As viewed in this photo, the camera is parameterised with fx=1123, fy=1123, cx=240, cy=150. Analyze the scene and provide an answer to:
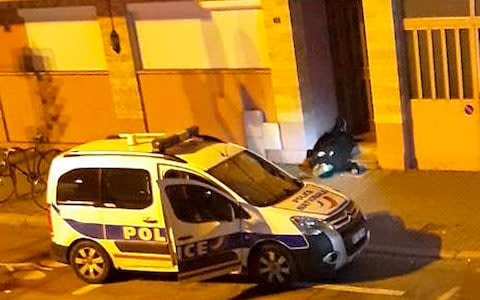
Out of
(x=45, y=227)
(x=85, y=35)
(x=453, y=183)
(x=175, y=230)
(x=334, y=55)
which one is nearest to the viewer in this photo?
(x=175, y=230)

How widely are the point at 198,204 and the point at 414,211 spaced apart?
3809 mm

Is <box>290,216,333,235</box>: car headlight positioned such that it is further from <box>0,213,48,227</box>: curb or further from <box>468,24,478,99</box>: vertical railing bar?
<box>0,213,48,227</box>: curb

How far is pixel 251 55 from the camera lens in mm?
19844

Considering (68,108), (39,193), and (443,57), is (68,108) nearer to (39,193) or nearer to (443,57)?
(39,193)

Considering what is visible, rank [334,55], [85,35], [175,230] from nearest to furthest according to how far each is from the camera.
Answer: [175,230] < [334,55] < [85,35]

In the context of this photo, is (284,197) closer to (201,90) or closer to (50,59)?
(201,90)

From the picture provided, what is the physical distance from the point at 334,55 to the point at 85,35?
16.1ft

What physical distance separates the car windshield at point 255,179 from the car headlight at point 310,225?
1.68 feet

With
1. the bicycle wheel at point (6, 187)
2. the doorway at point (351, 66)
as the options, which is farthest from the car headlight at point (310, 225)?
the bicycle wheel at point (6, 187)

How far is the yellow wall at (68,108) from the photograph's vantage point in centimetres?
2186

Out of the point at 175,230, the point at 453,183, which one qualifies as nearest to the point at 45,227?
the point at 175,230

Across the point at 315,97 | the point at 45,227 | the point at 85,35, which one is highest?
the point at 85,35

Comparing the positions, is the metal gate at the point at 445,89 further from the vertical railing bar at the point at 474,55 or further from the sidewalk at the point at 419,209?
the sidewalk at the point at 419,209

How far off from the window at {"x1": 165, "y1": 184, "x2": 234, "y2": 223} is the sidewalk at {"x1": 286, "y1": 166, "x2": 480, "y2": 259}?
235 cm
